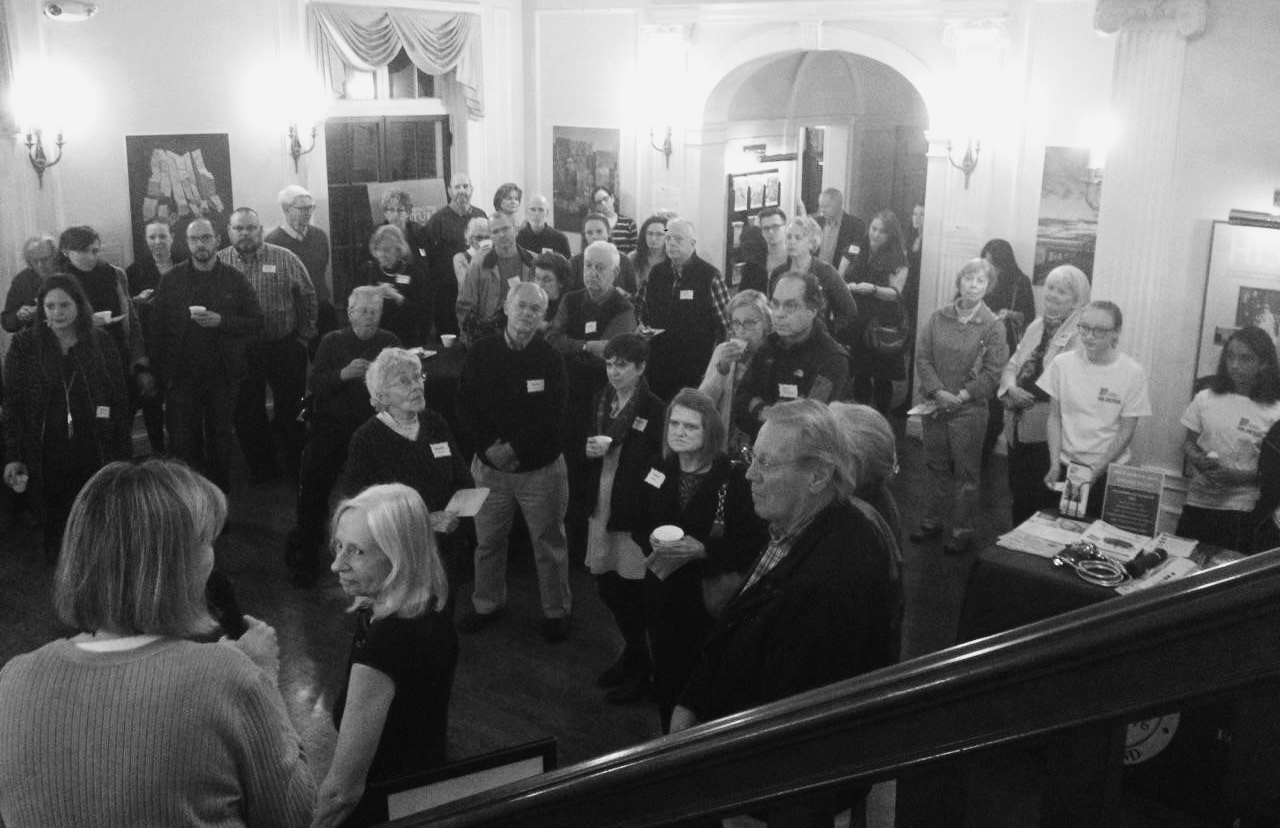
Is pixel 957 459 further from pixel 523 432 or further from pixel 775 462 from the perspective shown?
pixel 775 462

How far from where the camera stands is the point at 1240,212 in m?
5.65

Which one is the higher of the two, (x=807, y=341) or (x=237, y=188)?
(x=237, y=188)

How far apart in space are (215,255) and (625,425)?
3.41 metres

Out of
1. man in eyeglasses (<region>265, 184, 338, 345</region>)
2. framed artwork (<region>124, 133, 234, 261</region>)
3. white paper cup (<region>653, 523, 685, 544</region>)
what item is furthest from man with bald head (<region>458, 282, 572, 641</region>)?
framed artwork (<region>124, 133, 234, 261</region>)

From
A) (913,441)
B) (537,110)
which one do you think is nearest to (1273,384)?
(913,441)

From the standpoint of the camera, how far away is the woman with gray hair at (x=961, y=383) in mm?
6551

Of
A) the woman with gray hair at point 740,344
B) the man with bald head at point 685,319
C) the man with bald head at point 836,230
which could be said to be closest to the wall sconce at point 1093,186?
the man with bald head at point 836,230

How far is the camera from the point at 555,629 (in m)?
5.71

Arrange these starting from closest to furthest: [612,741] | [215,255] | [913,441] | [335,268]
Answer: [612,741], [215,255], [913,441], [335,268]

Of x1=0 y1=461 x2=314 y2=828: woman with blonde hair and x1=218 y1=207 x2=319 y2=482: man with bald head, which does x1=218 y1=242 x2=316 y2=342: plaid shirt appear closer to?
x1=218 y1=207 x2=319 y2=482: man with bald head

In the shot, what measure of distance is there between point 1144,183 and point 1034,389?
118cm

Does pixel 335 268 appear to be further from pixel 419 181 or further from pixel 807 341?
pixel 807 341

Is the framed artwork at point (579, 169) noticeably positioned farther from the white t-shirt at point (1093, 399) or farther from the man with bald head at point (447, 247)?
the white t-shirt at point (1093, 399)

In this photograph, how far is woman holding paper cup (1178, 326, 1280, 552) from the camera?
16.2 ft
